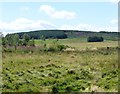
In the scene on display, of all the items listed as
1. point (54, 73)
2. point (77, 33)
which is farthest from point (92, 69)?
point (77, 33)

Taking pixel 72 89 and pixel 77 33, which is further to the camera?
pixel 77 33

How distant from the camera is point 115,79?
15375mm

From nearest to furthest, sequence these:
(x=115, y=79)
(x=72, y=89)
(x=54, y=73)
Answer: (x=72, y=89)
(x=115, y=79)
(x=54, y=73)

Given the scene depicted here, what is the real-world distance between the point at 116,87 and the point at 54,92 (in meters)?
3.05

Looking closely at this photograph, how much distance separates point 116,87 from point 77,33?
462 feet

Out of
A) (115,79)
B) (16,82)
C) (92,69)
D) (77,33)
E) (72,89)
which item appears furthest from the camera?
(77,33)

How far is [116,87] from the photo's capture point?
13547mm

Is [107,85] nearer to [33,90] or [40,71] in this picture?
[33,90]

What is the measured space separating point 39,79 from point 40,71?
266cm

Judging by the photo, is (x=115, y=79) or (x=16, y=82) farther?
(x=115, y=79)

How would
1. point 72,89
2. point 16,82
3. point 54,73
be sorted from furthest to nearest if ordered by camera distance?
point 54,73
point 16,82
point 72,89

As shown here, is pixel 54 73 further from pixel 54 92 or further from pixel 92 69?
pixel 54 92

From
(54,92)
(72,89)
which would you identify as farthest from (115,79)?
(54,92)

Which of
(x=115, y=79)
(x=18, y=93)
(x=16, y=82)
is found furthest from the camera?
(x=115, y=79)
